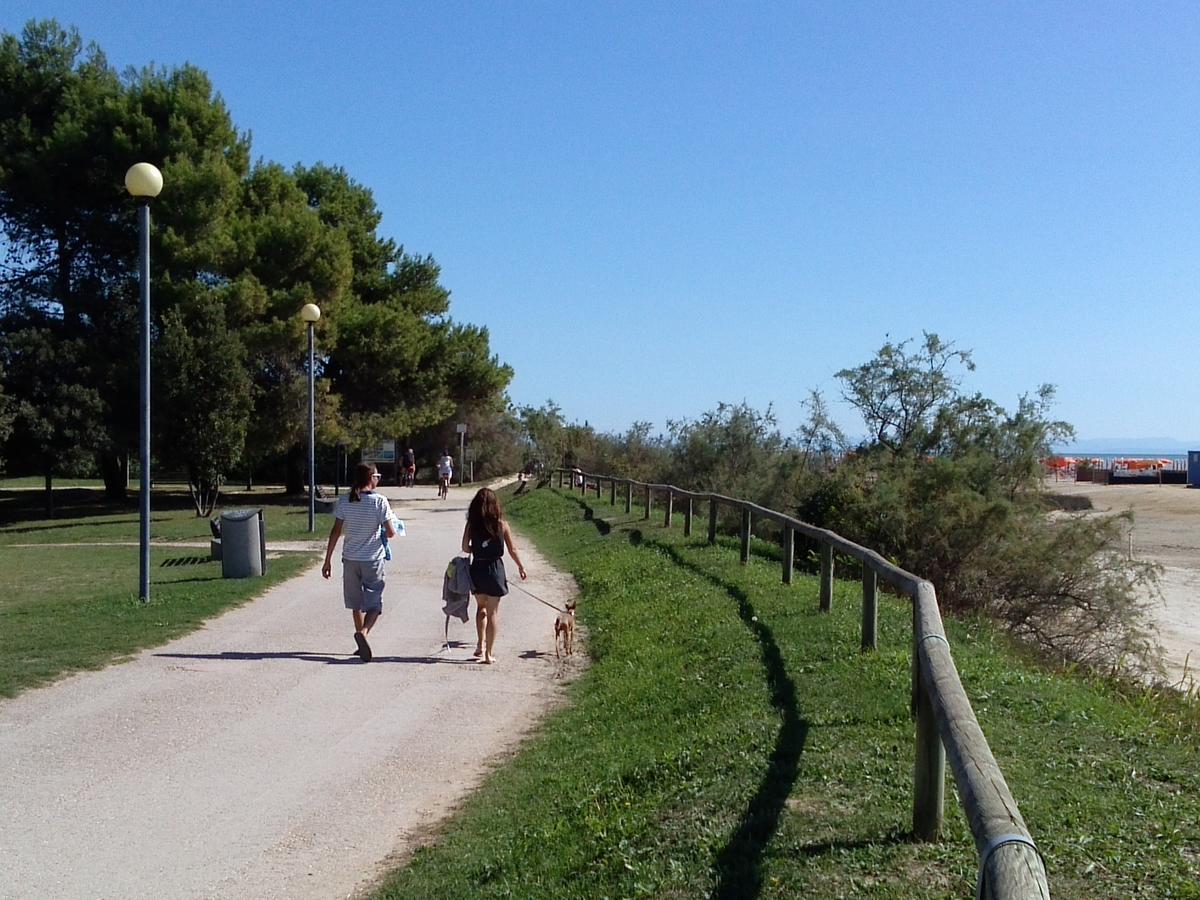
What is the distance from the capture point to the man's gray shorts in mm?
10445

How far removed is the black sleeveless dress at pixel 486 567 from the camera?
1034 centimetres

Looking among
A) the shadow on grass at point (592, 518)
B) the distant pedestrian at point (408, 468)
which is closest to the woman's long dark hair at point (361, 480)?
the shadow on grass at point (592, 518)

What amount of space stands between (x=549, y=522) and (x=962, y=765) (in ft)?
76.2

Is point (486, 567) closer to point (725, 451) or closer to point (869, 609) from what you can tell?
point (869, 609)

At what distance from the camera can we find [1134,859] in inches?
157

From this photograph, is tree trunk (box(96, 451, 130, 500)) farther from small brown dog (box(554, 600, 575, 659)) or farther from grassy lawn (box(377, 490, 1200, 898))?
grassy lawn (box(377, 490, 1200, 898))

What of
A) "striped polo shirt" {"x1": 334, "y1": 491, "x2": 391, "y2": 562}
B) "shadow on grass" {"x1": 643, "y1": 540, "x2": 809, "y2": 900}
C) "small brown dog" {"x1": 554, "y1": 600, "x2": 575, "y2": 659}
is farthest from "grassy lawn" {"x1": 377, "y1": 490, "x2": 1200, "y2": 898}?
"striped polo shirt" {"x1": 334, "y1": 491, "x2": 391, "y2": 562}

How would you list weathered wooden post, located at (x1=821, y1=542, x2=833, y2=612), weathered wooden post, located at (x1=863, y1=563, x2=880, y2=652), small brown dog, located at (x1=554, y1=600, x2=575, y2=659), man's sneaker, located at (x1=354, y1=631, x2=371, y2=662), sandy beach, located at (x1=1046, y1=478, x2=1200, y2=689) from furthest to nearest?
1. sandy beach, located at (x1=1046, y1=478, x2=1200, y2=689)
2. small brown dog, located at (x1=554, y1=600, x2=575, y2=659)
3. man's sneaker, located at (x1=354, y1=631, x2=371, y2=662)
4. weathered wooden post, located at (x1=821, y1=542, x2=833, y2=612)
5. weathered wooden post, located at (x1=863, y1=563, x2=880, y2=652)

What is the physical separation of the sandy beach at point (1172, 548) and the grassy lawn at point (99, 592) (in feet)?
35.8

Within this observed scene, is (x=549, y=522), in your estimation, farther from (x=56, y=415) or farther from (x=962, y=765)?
(x=962, y=765)

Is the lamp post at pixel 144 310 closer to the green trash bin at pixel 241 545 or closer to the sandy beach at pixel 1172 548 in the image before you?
the green trash bin at pixel 241 545

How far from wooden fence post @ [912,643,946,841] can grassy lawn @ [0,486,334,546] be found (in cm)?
2036

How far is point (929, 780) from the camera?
4.18 m

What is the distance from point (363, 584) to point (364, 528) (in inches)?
20.4
